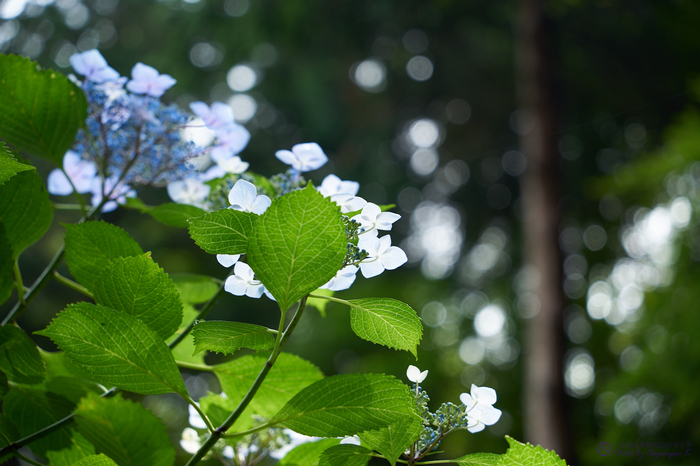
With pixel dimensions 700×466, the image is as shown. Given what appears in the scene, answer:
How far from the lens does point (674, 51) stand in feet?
17.0

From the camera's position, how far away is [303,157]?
476 millimetres

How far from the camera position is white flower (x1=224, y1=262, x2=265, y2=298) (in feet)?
1.08

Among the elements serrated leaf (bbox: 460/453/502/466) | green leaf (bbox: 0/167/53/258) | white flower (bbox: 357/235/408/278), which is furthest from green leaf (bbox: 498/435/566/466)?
green leaf (bbox: 0/167/53/258)

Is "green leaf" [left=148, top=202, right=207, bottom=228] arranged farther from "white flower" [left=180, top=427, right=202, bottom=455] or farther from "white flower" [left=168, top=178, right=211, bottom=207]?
"white flower" [left=180, top=427, right=202, bottom=455]

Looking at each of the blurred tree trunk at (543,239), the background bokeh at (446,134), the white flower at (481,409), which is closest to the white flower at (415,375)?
the white flower at (481,409)

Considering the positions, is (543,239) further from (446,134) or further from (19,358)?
(19,358)

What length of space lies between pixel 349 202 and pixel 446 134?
21.0ft

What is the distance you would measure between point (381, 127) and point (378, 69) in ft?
2.71

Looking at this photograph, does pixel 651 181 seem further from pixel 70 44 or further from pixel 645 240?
pixel 70 44

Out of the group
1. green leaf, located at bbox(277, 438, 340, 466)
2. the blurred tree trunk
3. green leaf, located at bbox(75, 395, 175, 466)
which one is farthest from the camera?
the blurred tree trunk

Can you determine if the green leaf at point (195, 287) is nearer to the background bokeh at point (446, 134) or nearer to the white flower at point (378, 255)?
the white flower at point (378, 255)

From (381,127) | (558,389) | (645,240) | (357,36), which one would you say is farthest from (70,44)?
(645,240)

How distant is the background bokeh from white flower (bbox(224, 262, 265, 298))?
439 cm

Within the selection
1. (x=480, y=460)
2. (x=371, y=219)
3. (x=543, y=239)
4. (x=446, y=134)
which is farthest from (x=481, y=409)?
(x=446, y=134)
